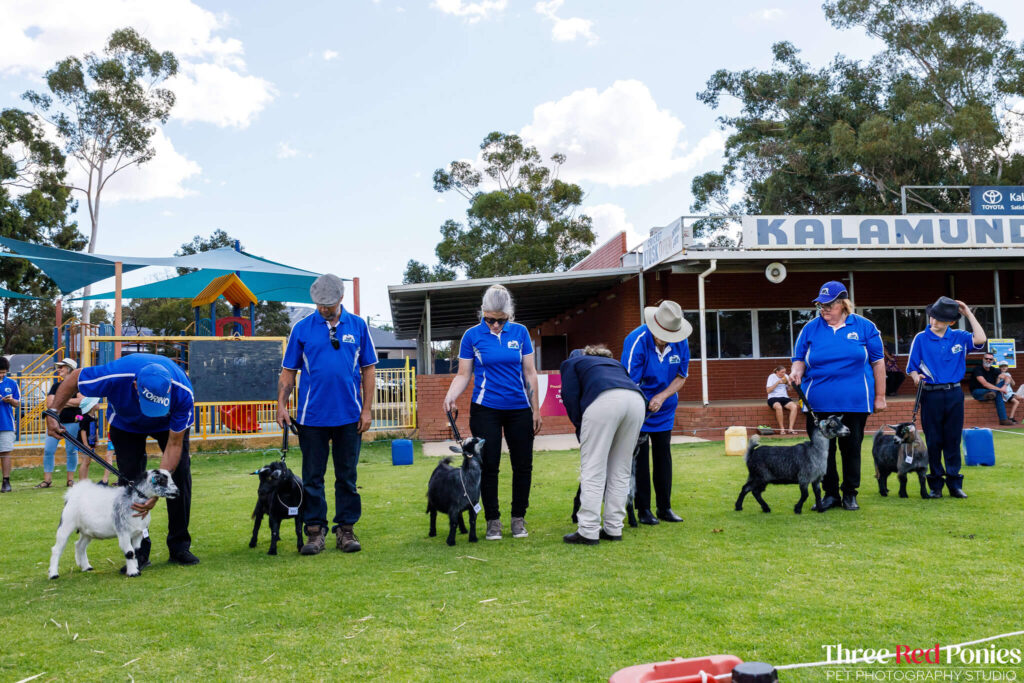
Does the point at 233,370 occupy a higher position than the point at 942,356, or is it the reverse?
the point at 233,370

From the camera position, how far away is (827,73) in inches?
1391

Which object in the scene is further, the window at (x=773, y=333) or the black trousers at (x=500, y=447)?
the window at (x=773, y=333)

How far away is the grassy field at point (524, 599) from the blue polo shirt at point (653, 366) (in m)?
0.89

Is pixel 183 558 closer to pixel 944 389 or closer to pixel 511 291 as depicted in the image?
pixel 944 389

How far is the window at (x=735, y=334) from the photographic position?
714 inches

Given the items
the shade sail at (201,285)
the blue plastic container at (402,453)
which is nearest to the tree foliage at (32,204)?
the shade sail at (201,285)

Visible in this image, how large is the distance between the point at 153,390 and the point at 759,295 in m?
15.8

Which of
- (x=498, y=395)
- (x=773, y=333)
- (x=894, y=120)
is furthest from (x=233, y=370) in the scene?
(x=894, y=120)

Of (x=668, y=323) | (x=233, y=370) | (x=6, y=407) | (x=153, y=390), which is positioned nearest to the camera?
(x=153, y=390)

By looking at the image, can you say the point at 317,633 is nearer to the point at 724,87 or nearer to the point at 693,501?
the point at 693,501

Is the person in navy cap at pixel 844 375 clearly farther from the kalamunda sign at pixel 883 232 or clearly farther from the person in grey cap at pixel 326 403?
the kalamunda sign at pixel 883 232

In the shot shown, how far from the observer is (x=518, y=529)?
18.3 feet

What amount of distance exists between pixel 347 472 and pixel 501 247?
34.8 metres

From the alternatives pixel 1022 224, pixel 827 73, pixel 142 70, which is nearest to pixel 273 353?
pixel 1022 224
